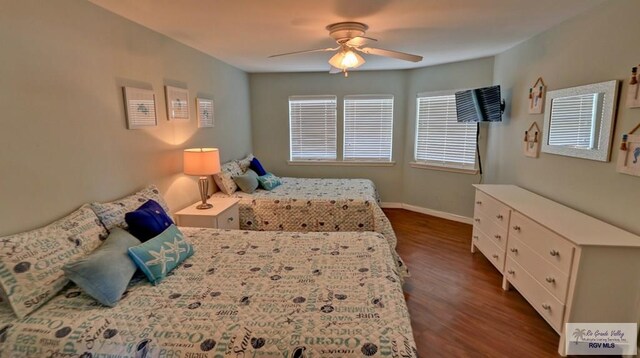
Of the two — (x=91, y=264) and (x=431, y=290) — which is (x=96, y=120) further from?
(x=431, y=290)

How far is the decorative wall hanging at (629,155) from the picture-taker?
198 cm

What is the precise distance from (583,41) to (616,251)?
1.71 m

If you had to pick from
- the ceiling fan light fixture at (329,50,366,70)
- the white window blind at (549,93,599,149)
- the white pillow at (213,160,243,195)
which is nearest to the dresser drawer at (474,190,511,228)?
the white window blind at (549,93,599,149)

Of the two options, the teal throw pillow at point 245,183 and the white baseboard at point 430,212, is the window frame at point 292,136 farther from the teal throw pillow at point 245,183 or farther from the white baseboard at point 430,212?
the teal throw pillow at point 245,183

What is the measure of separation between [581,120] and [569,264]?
1.27 m

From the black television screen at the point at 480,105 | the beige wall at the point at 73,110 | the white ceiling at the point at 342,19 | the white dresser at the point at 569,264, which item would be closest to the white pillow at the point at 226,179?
the beige wall at the point at 73,110

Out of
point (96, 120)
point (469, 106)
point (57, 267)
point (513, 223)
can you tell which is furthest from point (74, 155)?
point (469, 106)

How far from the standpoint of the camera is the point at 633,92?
6.61ft

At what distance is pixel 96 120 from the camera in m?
2.24

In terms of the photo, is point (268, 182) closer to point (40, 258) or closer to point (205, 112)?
point (205, 112)

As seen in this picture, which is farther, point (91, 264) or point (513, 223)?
point (513, 223)

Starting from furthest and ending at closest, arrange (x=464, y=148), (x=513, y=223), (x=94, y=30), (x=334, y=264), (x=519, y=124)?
(x=464, y=148)
(x=519, y=124)
(x=513, y=223)
(x=94, y=30)
(x=334, y=264)

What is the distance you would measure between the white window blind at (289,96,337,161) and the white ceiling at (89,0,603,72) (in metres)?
1.60
